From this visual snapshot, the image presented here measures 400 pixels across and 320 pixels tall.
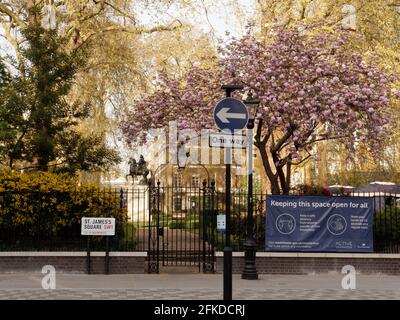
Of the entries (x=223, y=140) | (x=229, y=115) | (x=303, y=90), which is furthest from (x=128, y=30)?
(x=223, y=140)

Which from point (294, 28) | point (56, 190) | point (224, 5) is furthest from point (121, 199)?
point (224, 5)

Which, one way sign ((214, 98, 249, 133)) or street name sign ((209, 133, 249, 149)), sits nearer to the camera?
street name sign ((209, 133, 249, 149))

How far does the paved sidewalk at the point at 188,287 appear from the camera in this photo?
487 inches

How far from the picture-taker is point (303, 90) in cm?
1938

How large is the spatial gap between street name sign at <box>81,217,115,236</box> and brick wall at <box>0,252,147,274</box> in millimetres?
616

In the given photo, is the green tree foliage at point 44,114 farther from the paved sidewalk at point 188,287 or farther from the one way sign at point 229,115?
the one way sign at point 229,115

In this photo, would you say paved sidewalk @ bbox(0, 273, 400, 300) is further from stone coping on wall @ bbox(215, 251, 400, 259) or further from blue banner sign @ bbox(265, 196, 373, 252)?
blue banner sign @ bbox(265, 196, 373, 252)

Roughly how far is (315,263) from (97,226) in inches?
237

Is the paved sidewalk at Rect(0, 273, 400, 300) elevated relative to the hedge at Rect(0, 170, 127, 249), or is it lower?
lower

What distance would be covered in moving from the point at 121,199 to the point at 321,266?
19.1 feet

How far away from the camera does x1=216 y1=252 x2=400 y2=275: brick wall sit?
1661cm

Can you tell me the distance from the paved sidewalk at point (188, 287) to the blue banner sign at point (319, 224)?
888 millimetres

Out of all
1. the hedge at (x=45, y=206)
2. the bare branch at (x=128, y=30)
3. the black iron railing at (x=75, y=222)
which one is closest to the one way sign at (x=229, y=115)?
the black iron railing at (x=75, y=222)

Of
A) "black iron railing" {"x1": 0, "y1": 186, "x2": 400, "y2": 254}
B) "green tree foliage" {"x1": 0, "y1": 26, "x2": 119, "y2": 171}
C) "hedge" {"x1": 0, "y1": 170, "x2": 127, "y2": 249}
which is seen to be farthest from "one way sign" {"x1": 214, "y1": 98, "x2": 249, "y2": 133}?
"green tree foliage" {"x1": 0, "y1": 26, "x2": 119, "y2": 171}
